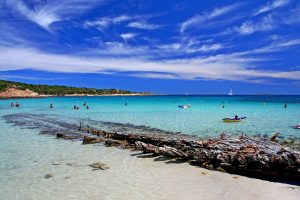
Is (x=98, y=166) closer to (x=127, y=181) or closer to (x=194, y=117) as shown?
(x=127, y=181)

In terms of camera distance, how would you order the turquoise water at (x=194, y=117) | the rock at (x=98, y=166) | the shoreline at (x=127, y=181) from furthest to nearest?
1. the turquoise water at (x=194, y=117)
2. the rock at (x=98, y=166)
3. the shoreline at (x=127, y=181)

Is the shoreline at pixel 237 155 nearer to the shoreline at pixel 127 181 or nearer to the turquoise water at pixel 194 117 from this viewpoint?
the shoreline at pixel 127 181

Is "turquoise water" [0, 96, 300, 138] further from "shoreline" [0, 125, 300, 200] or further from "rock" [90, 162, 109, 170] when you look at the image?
"rock" [90, 162, 109, 170]

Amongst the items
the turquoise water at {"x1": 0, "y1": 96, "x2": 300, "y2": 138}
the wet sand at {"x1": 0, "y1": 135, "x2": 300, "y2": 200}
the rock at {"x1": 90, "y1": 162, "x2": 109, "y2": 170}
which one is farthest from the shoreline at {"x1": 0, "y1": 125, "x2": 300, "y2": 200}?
the turquoise water at {"x1": 0, "y1": 96, "x2": 300, "y2": 138}

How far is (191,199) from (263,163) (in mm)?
5226

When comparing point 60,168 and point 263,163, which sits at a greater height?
point 263,163

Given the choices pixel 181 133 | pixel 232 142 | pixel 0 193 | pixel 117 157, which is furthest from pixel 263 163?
pixel 181 133

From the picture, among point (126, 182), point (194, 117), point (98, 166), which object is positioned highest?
point (194, 117)

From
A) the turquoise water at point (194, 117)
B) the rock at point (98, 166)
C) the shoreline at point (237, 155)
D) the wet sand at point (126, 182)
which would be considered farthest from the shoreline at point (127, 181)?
the turquoise water at point (194, 117)

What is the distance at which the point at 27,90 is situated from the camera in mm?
188750

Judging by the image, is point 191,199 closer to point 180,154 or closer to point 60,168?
point 180,154

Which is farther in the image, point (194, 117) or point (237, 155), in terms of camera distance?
point (194, 117)

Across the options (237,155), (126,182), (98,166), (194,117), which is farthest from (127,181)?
(194,117)

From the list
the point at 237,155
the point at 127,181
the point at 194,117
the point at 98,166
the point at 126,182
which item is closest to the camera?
the point at 126,182
